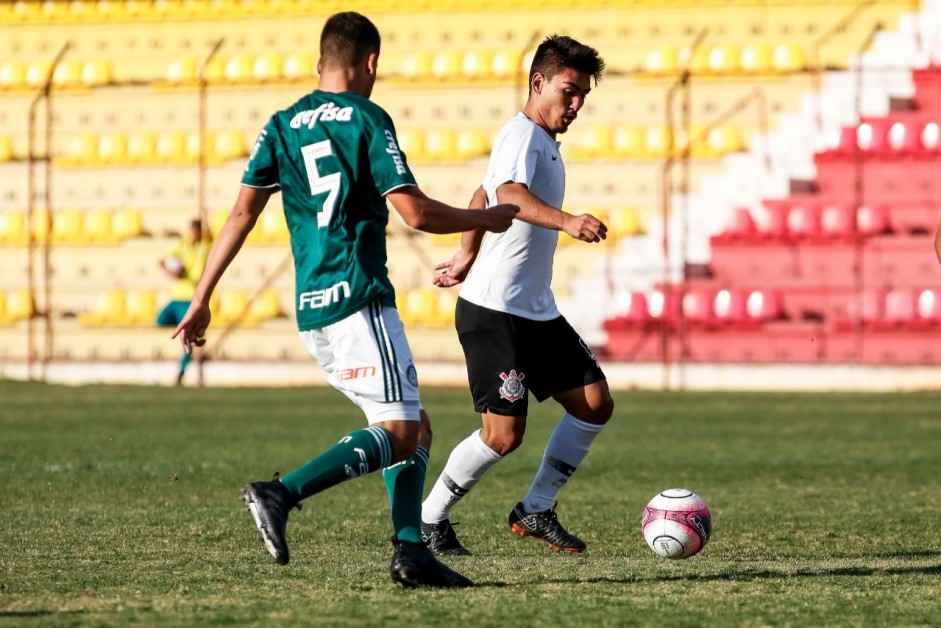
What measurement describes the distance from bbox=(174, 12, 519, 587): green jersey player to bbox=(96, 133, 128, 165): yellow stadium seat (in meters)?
20.2

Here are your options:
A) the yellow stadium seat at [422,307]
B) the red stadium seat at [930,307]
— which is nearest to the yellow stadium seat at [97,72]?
the yellow stadium seat at [422,307]

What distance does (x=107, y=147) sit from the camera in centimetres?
Answer: 2530

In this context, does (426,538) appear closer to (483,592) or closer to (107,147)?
(483,592)

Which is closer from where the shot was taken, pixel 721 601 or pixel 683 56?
pixel 721 601

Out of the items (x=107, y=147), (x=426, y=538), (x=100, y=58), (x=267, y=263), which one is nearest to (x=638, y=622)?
(x=426, y=538)

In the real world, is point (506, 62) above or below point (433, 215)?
above

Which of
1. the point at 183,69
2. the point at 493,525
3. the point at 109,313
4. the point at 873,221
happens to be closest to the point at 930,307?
the point at 873,221

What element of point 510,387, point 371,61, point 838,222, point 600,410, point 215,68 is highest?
point 215,68

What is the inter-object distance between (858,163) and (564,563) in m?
15.1

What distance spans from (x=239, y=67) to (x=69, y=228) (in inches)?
146

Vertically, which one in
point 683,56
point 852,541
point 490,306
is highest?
point 683,56

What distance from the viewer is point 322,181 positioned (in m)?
5.46

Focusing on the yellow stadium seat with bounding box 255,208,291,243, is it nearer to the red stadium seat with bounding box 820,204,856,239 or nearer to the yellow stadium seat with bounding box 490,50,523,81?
the yellow stadium seat with bounding box 490,50,523,81

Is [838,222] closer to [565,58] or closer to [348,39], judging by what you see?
[565,58]
